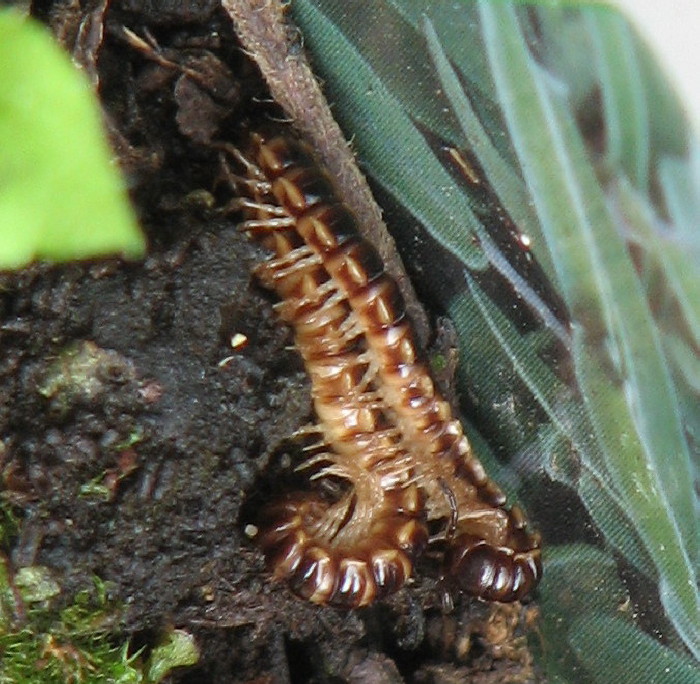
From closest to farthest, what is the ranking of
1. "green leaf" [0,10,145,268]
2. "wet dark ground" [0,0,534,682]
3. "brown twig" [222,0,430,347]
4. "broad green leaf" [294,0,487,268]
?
"green leaf" [0,10,145,268] → "wet dark ground" [0,0,534,682] → "brown twig" [222,0,430,347] → "broad green leaf" [294,0,487,268]

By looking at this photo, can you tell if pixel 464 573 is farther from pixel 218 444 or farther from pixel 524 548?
pixel 218 444

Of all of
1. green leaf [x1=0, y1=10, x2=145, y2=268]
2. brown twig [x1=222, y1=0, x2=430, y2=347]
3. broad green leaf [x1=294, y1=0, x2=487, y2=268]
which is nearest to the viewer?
green leaf [x1=0, y1=10, x2=145, y2=268]

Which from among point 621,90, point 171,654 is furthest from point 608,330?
point 171,654

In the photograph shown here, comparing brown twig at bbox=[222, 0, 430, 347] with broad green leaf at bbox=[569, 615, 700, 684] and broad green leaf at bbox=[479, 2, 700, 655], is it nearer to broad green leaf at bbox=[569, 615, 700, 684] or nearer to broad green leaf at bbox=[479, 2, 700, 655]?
broad green leaf at bbox=[479, 2, 700, 655]

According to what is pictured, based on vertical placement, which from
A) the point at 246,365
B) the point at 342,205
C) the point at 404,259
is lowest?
the point at 246,365

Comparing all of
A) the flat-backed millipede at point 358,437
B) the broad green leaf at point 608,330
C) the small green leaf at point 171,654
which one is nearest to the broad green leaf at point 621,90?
the broad green leaf at point 608,330

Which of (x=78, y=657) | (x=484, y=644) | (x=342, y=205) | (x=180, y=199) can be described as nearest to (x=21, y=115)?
(x=180, y=199)

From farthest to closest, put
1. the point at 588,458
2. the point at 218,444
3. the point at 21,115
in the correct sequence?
the point at 588,458 < the point at 218,444 < the point at 21,115

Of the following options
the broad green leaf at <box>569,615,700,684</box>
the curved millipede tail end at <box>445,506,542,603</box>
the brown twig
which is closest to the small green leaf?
the curved millipede tail end at <box>445,506,542,603</box>
